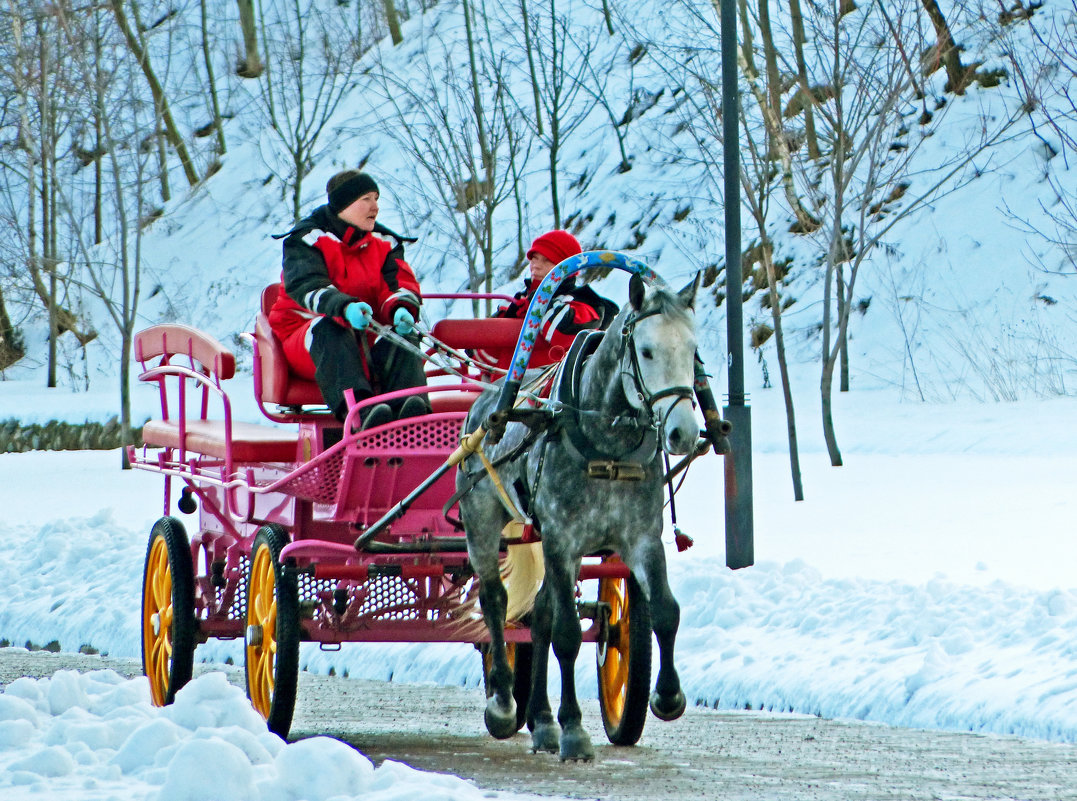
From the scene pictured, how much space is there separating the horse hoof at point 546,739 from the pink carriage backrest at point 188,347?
2231mm

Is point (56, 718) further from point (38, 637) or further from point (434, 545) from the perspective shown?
point (38, 637)

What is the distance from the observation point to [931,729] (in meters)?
7.10

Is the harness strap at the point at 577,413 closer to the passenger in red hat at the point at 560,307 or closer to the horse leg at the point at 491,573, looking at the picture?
the horse leg at the point at 491,573

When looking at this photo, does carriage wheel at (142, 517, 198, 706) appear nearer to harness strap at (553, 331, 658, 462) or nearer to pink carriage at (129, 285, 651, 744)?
pink carriage at (129, 285, 651, 744)

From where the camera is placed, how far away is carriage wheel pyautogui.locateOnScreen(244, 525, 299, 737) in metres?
6.61

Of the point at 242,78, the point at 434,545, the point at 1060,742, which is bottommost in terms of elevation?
the point at 1060,742

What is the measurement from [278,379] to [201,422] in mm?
1285

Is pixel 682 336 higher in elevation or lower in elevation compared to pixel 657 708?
higher

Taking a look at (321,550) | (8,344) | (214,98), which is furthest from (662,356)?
(214,98)

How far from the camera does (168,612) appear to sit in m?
7.93

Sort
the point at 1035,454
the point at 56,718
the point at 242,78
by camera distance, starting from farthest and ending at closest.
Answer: the point at 242,78 → the point at 1035,454 → the point at 56,718

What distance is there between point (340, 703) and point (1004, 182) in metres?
18.9

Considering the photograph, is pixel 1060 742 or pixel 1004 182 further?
pixel 1004 182

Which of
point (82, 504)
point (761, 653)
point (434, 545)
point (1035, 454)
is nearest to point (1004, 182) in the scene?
point (1035, 454)
